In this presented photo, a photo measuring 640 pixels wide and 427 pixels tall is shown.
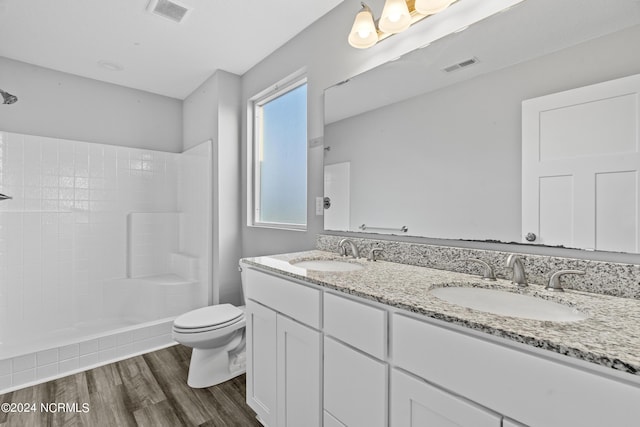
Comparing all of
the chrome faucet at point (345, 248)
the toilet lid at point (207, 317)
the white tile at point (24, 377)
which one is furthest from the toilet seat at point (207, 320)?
the white tile at point (24, 377)

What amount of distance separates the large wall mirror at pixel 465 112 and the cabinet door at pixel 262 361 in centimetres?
71

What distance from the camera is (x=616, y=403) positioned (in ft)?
1.86

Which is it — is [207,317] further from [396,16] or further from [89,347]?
[396,16]

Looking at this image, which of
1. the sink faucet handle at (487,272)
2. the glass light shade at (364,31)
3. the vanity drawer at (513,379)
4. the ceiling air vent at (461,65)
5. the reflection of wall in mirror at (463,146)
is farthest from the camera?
the glass light shade at (364,31)

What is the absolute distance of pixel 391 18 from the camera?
1.45 m

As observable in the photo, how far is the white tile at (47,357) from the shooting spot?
83.7 inches

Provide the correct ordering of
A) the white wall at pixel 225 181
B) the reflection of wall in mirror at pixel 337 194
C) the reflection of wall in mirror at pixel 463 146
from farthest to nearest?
1. the white wall at pixel 225 181
2. the reflection of wall in mirror at pixel 337 194
3. the reflection of wall in mirror at pixel 463 146

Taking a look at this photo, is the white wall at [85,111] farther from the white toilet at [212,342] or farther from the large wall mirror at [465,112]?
the large wall mirror at [465,112]

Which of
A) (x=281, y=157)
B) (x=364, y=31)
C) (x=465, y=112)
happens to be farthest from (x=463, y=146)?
(x=281, y=157)

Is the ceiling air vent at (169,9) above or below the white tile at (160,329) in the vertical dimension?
above

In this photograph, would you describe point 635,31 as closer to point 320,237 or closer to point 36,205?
point 320,237

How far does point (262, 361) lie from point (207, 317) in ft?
2.39

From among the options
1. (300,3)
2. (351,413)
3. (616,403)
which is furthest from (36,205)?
(616,403)

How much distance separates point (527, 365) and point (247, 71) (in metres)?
2.92
